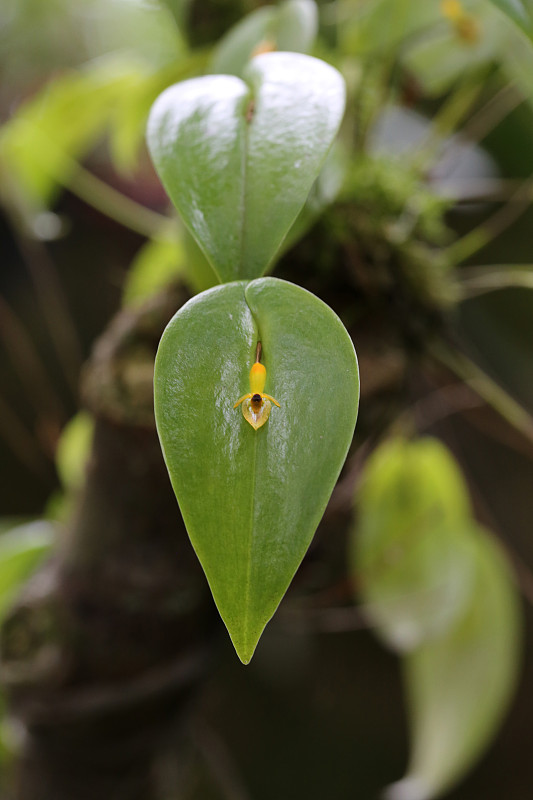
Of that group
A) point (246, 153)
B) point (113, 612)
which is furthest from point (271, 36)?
point (113, 612)

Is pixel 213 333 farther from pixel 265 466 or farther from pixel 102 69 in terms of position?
pixel 102 69

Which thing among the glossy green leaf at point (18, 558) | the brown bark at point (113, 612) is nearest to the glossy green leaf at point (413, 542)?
the brown bark at point (113, 612)

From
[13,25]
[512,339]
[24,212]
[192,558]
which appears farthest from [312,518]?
[13,25]

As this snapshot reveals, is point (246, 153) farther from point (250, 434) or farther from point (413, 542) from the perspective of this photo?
point (413, 542)

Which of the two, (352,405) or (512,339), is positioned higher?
(352,405)

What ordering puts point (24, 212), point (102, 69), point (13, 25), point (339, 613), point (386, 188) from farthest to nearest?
point (13, 25), point (339, 613), point (24, 212), point (102, 69), point (386, 188)

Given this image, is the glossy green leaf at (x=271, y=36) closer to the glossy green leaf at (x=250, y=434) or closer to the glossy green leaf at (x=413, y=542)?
the glossy green leaf at (x=250, y=434)

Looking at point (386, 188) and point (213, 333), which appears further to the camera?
point (386, 188)

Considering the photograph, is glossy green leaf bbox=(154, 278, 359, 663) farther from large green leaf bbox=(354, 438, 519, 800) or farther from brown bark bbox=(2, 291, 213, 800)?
large green leaf bbox=(354, 438, 519, 800)
